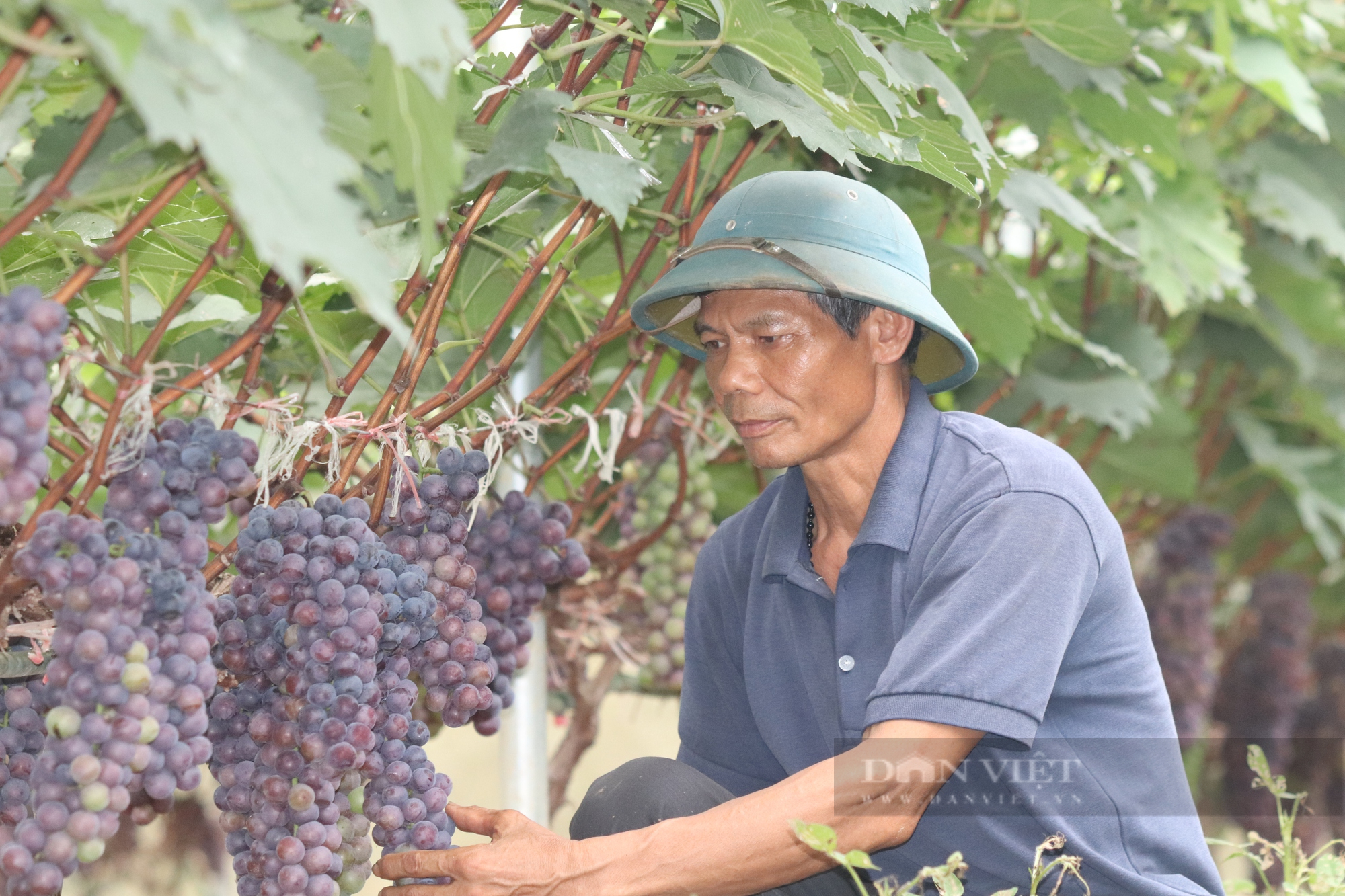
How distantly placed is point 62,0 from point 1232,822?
11.6ft

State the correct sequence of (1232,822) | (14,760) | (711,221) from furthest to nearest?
(1232,822)
(711,221)
(14,760)

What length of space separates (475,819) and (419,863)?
12 centimetres

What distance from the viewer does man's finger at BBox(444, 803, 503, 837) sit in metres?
1.15

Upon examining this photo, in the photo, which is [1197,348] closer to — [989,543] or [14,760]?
[989,543]

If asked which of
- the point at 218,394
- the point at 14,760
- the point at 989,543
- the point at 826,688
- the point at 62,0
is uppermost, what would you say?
the point at 62,0

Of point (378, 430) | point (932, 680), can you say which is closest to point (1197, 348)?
point (932, 680)

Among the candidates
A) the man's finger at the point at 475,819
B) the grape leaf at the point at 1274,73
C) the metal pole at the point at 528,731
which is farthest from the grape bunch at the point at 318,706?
the grape leaf at the point at 1274,73

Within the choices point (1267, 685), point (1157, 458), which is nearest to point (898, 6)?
point (1157, 458)

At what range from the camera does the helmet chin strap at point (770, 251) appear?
1138 millimetres

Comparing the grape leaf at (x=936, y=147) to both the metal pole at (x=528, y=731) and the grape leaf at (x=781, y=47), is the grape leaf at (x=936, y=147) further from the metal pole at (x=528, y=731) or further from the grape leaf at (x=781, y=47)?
the metal pole at (x=528, y=731)

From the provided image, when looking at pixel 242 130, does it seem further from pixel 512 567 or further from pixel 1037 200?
pixel 1037 200

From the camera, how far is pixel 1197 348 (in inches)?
111

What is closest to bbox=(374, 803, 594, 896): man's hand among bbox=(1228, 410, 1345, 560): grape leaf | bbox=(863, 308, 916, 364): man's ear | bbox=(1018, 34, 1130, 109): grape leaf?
bbox=(863, 308, 916, 364): man's ear

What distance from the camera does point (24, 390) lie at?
720 millimetres
